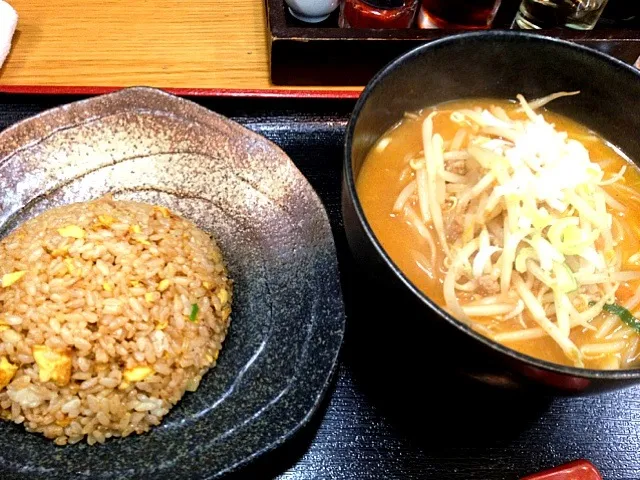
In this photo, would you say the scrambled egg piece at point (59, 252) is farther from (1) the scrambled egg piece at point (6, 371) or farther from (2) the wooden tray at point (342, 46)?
(2) the wooden tray at point (342, 46)

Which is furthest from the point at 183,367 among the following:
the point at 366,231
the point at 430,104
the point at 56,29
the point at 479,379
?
the point at 56,29

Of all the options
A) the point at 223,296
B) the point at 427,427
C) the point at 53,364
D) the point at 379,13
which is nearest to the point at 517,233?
the point at 427,427

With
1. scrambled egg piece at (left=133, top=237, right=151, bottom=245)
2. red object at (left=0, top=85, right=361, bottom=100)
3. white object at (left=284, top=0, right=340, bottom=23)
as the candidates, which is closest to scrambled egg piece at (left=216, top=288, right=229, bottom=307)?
scrambled egg piece at (left=133, top=237, right=151, bottom=245)

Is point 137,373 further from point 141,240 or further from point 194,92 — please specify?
point 194,92

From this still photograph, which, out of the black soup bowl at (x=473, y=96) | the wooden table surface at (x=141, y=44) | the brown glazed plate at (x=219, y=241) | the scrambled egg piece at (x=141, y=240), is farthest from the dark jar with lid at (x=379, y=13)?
the scrambled egg piece at (x=141, y=240)

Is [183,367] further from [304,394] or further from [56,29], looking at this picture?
[56,29]

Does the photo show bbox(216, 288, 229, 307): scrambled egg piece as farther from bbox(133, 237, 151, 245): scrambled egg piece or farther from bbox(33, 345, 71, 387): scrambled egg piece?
bbox(33, 345, 71, 387): scrambled egg piece
